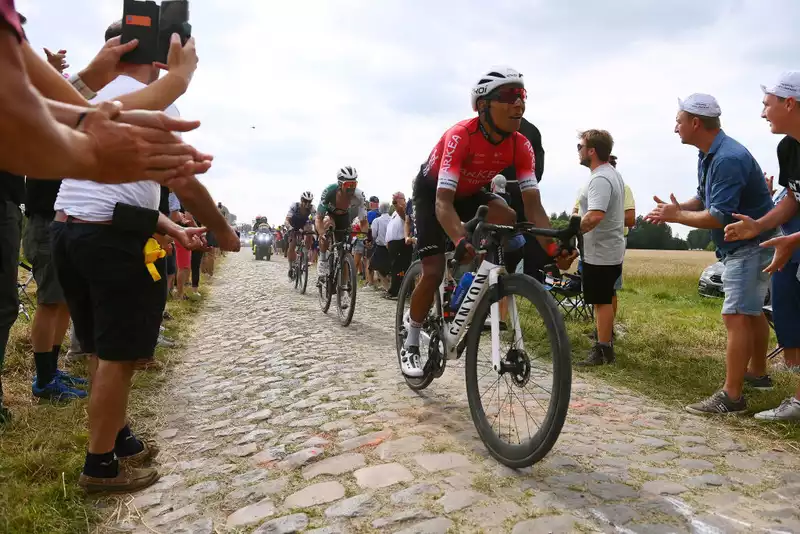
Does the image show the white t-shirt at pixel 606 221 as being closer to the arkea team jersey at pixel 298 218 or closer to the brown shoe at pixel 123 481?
the brown shoe at pixel 123 481

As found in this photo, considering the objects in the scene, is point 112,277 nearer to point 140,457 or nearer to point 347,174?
point 140,457

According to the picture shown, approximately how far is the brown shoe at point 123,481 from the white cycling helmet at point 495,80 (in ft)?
10.8

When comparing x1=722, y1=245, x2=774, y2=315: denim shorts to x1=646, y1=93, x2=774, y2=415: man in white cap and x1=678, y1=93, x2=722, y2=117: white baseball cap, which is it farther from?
x1=678, y1=93, x2=722, y2=117: white baseball cap

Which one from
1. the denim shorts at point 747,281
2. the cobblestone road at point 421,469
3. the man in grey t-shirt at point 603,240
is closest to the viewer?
the cobblestone road at point 421,469

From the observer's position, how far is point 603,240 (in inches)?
251

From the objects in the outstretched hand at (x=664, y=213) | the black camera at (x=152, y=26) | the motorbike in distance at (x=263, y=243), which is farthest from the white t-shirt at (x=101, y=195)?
the motorbike in distance at (x=263, y=243)

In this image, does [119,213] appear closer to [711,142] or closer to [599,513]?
[599,513]

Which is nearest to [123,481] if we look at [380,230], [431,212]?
[431,212]

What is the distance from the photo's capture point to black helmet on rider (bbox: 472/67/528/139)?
13.2 ft

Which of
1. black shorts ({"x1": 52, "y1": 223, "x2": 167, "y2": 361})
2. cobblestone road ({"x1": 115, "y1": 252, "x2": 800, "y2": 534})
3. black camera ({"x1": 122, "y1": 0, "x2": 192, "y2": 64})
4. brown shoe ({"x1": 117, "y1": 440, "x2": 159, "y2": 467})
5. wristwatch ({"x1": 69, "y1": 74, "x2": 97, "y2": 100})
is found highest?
black camera ({"x1": 122, "y1": 0, "x2": 192, "y2": 64})

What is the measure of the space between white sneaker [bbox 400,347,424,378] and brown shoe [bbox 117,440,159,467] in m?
2.02

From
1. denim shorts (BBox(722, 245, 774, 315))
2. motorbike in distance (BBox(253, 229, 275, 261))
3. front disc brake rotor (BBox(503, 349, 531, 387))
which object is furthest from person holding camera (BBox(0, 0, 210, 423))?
motorbike in distance (BBox(253, 229, 275, 261))

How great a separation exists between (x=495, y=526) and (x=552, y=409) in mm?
714

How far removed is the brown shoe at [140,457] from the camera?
11.2 feet
